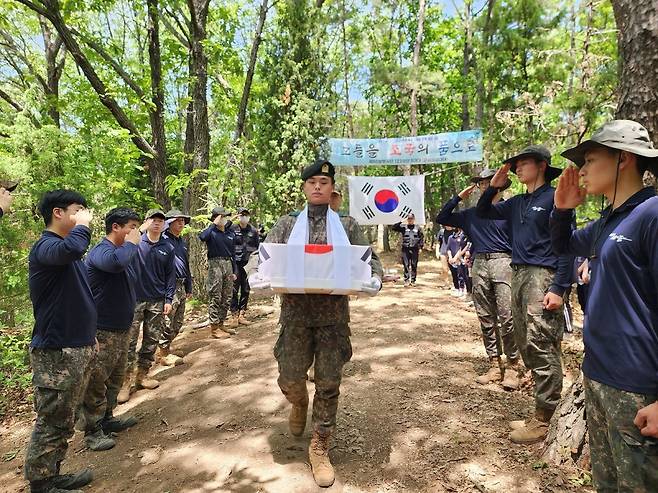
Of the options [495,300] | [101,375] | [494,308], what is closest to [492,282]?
[495,300]

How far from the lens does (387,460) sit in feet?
11.1

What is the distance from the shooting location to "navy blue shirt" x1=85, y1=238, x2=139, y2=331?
401cm

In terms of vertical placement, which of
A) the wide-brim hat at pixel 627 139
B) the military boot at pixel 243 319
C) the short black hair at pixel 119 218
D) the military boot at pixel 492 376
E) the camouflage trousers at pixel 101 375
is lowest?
the military boot at pixel 243 319

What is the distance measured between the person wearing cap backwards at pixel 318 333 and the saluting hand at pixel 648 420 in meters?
1.88

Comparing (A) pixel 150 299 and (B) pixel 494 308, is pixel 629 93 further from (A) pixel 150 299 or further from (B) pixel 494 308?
(A) pixel 150 299

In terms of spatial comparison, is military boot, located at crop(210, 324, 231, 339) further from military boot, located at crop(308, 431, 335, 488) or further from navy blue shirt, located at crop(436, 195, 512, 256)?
navy blue shirt, located at crop(436, 195, 512, 256)

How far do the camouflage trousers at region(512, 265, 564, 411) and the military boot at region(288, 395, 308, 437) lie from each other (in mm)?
2080

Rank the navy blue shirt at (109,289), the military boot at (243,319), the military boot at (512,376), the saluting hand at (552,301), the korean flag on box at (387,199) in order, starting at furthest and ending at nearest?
the korean flag on box at (387,199) < the military boot at (243,319) < the military boot at (512,376) < the navy blue shirt at (109,289) < the saluting hand at (552,301)

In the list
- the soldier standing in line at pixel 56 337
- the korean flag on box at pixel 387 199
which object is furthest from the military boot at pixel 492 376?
the korean flag on box at pixel 387 199

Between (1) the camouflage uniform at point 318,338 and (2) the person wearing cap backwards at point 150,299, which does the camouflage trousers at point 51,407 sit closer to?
(1) the camouflage uniform at point 318,338

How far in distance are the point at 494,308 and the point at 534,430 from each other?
5.96 feet

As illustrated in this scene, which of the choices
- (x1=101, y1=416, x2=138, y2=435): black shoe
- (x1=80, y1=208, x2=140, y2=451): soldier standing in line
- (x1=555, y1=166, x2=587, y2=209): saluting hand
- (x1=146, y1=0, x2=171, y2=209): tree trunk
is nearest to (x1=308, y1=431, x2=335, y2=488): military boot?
(x1=80, y1=208, x2=140, y2=451): soldier standing in line

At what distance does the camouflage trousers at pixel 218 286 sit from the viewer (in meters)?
7.78

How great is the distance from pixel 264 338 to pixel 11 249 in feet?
15.7
